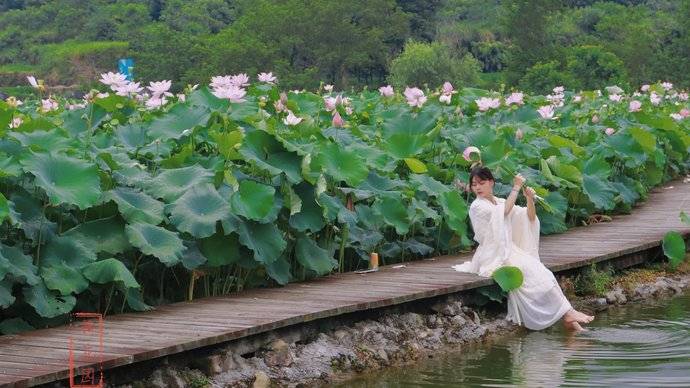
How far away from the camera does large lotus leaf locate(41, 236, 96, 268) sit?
278 inches

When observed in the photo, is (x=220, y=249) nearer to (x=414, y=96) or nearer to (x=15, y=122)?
(x=15, y=122)

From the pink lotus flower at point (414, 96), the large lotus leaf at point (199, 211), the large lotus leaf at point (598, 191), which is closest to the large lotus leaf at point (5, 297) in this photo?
the large lotus leaf at point (199, 211)

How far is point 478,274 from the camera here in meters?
8.62

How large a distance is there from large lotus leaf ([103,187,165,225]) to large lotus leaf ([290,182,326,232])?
3.27 ft

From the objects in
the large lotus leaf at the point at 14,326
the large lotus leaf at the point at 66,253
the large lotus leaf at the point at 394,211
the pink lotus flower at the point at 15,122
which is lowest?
the large lotus leaf at the point at 14,326

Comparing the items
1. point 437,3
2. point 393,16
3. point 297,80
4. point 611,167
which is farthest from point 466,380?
point 437,3

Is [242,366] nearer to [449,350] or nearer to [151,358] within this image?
[151,358]

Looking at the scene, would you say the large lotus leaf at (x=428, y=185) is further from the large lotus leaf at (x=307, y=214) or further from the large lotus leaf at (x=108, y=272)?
the large lotus leaf at (x=108, y=272)

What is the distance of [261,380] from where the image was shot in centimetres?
648

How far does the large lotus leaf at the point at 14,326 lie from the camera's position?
6.73 metres

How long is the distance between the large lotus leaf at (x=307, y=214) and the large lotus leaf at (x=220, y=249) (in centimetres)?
54

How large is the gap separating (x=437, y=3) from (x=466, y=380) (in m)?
65.8

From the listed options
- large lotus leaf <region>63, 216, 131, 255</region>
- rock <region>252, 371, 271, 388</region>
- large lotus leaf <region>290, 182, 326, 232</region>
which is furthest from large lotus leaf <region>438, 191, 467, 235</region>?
rock <region>252, 371, 271, 388</region>

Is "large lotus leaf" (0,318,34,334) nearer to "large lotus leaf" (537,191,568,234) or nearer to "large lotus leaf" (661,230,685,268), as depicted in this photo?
"large lotus leaf" (537,191,568,234)
